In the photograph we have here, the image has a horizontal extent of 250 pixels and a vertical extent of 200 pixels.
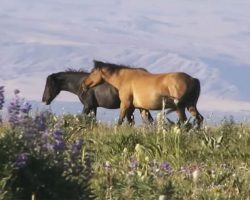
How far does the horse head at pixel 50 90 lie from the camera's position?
2575cm

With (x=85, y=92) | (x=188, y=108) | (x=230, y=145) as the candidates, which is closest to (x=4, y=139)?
→ (x=230, y=145)

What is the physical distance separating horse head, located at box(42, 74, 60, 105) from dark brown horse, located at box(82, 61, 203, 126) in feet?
11.8

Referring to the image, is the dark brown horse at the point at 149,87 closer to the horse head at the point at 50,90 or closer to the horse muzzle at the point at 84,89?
the horse muzzle at the point at 84,89

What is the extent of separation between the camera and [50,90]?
84.8 feet

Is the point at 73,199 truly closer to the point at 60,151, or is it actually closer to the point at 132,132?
the point at 60,151

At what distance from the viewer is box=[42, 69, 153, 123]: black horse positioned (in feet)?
82.5

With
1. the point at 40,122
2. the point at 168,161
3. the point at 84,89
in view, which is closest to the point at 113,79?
the point at 84,89

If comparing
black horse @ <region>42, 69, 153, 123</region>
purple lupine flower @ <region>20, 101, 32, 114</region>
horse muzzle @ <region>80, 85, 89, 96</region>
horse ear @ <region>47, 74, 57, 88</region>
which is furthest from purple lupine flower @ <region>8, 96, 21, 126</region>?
horse ear @ <region>47, 74, 57, 88</region>

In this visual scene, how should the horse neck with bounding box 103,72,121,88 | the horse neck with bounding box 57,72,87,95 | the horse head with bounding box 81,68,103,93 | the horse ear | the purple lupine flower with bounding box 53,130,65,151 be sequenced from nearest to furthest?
the purple lupine flower with bounding box 53,130,65,151 → the horse neck with bounding box 103,72,121,88 → the horse head with bounding box 81,68,103,93 → the horse neck with bounding box 57,72,87,95 → the horse ear

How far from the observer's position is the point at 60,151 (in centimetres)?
475

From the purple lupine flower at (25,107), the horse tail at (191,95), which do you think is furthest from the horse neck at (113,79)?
the purple lupine flower at (25,107)

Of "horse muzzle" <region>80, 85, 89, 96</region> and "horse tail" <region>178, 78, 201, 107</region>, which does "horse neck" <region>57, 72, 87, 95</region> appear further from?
"horse tail" <region>178, 78, 201, 107</region>

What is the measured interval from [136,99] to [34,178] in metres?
16.3

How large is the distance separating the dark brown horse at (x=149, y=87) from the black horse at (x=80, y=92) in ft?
9.07
